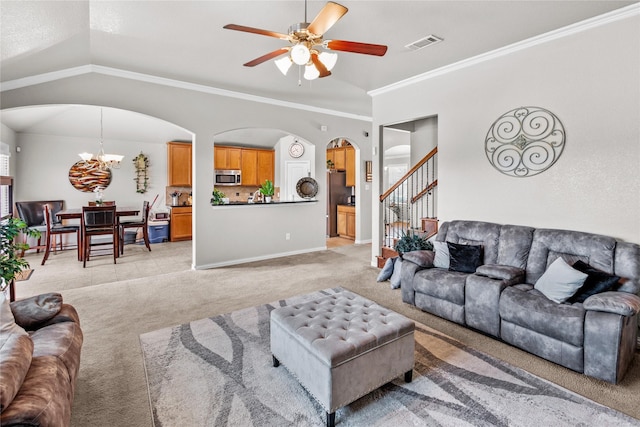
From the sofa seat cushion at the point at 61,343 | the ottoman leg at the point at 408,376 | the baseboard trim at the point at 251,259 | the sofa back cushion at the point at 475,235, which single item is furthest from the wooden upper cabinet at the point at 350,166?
the sofa seat cushion at the point at 61,343

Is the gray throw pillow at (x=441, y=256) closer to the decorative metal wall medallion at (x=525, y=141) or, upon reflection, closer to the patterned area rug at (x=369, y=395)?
the patterned area rug at (x=369, y=395)

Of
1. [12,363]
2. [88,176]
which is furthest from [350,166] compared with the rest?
[12,363]

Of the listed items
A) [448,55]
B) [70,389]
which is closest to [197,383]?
[70,389]

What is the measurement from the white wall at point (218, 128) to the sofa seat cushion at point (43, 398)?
369cm

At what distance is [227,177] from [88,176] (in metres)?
3.09

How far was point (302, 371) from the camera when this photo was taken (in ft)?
6.67

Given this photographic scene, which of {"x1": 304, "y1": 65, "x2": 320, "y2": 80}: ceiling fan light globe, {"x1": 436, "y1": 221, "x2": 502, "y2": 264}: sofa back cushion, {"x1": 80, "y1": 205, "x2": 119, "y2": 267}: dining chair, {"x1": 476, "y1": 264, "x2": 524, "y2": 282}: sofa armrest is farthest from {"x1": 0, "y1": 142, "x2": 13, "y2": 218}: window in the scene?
{"x1": 476, "y1": 264, "x2": 524, "y2": 282}: sofa armrest

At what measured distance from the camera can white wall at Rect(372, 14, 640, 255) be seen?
2.85 meters

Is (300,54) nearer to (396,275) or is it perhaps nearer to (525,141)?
(525,141)

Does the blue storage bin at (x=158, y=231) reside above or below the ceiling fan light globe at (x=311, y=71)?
below

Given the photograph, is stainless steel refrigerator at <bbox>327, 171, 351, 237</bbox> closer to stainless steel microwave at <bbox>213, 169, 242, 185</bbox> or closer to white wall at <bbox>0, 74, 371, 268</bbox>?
white wall at <bbox>0, 74, 371, 268</bbox>

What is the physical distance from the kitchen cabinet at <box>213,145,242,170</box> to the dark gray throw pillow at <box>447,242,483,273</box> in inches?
259

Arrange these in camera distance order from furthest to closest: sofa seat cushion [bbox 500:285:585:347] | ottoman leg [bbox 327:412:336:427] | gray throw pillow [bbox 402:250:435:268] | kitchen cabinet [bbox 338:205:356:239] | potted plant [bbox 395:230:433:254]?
1. kitchen cabinet [bbox 338:205:356:239]
2. potted plant [bbox 395:230:433:254]
3. gray throw pillow [bbox 402:250:435:268]
4. sofa seat cushion [bbox 500:285:585:347]
5. ottoman leg [bbox 327:412:336:427]

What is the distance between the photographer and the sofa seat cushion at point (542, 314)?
7.56 ft
